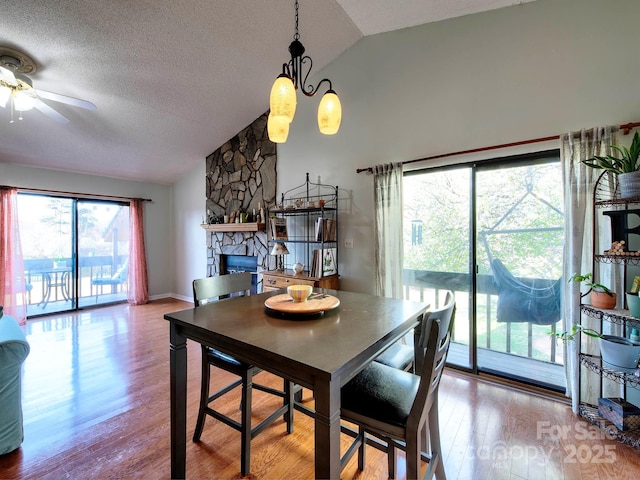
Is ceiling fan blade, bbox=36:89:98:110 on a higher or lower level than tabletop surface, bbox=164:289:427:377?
higher

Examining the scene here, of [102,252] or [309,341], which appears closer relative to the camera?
[309,341]

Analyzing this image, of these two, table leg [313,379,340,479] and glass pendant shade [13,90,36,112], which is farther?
glass pendant shade [13,90,36,112]

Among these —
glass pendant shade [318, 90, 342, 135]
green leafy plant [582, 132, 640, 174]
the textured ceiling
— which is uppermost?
the textured ceiling

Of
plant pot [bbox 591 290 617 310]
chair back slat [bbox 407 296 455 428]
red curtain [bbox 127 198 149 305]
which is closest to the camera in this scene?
chair back slat [bbox 407 296 455 428]

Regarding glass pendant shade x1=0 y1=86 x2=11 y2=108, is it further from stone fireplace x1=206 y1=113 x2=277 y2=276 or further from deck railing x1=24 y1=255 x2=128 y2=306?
deck railing x1=24 y1=255 x2=128 y2=306

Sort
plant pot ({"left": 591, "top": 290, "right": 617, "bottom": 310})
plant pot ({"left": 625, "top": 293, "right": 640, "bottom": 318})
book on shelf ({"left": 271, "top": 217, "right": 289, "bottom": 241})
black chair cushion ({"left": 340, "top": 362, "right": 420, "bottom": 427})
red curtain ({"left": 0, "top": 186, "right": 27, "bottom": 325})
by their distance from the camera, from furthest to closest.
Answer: red curtain ({"left": 0, "top": 186, "right": 27, "bottom": 325}) < book on shelf ({"left": 271, "top": 217, "right": 289, "bottom": 241}) < plant pot ({"left": 591, "top": 290, "right": 617, "bottom": 310}) < plant pot ({"left": 625, "top": 293, "right": 640, "bottom": 318}) < black chair cushion ({"left": 340, "top": 362, "right": 420, "bottom": 427})

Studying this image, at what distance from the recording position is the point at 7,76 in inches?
82.8

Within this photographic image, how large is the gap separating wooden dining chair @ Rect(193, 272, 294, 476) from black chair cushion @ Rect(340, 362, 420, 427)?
535 mm

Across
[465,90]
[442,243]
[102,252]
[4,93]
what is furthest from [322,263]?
[102,252]

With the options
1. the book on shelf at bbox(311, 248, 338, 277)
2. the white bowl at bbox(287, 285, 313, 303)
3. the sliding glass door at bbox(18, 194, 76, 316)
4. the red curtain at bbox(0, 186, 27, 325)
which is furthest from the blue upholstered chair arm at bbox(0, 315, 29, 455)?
the sliding glass door at bbox(18, 194, 76, 316)

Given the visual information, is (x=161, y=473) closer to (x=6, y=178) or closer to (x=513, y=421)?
(x=513, y=421)

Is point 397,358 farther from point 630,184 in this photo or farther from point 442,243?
point 630,184

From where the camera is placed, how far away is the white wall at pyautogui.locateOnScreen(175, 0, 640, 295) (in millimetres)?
2104

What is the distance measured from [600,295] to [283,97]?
2369 millimetres
